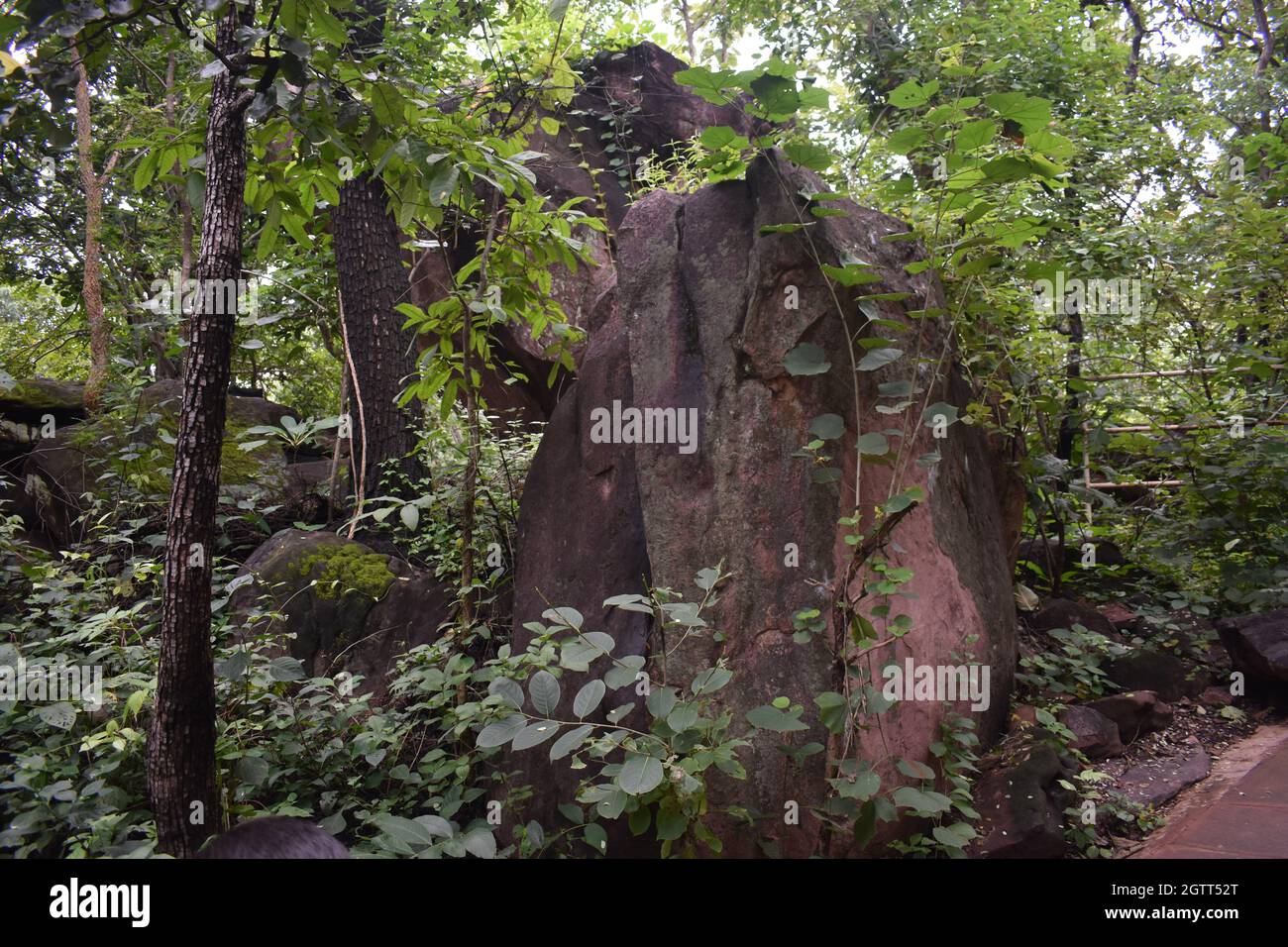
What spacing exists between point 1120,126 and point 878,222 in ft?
15.2

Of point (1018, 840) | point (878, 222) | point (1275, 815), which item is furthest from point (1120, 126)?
point (1018, 840)

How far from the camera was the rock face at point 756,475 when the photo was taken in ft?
9.52

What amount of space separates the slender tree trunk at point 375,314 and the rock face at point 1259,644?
446cm

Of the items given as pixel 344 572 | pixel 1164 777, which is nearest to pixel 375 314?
pixel 344 572

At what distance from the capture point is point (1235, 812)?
318 centimetres

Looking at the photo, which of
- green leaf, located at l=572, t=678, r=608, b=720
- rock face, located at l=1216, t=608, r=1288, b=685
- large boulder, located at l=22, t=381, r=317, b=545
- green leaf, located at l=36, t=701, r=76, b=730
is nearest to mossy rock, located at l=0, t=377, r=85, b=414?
large boulder, located at l=22, t=381, r=317, b=545

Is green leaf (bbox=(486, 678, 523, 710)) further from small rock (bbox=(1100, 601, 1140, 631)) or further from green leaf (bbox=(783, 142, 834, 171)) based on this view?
small rock (bbox=(1100, 601, 1140, 631))

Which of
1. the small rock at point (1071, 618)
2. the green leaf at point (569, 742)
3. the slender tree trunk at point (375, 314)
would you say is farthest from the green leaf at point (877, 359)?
the slender tree trunk at point (375, 314)

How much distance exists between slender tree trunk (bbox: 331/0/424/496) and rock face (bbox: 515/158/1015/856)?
1829 mm

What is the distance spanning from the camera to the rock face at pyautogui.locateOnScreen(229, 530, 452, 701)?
13.5ft

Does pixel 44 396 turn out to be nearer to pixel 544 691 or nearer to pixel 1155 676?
pixel 544 691

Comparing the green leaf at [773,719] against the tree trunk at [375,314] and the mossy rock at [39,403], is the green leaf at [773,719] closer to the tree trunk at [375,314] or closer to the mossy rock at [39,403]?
the tree trunk at [375,314]

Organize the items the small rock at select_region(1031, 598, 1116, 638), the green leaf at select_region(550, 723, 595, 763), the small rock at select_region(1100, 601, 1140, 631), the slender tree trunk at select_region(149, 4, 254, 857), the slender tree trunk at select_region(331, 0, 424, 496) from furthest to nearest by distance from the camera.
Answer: the slender tree trunk at select_region(331, 0, 424, 496) < the small rock at select_region(1100, 601, 1140, 631) < the small rock at select_region(1031, 598, 1116, 638) < the slender tree trunk at select_region(149, 4, 254, 857) < the green leaf at select_region(550, 723, 595, 763)

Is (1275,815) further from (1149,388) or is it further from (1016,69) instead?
(1016,69)
